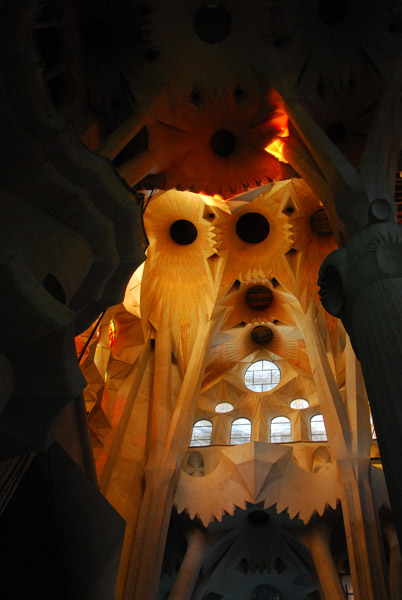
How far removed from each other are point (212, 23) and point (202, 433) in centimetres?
1175

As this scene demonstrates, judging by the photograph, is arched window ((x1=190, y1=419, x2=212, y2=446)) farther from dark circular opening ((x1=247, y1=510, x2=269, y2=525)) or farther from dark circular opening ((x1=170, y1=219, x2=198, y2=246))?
dark circular opening ((x1=170, y1=219, x2=198, y2=246))

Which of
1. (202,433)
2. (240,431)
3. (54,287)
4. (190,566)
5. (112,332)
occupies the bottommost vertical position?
(190,566)

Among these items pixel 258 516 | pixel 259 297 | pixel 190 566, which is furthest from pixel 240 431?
pixel 190 566

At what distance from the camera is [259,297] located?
17.0 meters

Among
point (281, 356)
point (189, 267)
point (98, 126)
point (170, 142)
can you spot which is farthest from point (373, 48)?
point (281, 356)

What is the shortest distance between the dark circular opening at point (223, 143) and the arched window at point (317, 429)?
883cm

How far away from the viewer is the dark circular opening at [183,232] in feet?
51.2

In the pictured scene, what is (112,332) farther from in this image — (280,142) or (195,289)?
(280,142)

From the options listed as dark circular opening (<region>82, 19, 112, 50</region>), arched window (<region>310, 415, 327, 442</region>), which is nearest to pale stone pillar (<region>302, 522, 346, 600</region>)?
arched window (<region>310, 415, 327, 442</region>)

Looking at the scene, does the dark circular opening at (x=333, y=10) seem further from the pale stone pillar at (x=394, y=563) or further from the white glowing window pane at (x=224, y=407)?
the white glowing window pane at (x=224, y=407)

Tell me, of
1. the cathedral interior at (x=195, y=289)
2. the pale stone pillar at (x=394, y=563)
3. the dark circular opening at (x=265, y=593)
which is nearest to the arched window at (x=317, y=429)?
the cathedral interior at (x=195, y=289)

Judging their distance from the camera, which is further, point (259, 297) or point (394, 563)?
point (259, 297)

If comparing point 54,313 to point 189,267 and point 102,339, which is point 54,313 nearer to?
point 102,339

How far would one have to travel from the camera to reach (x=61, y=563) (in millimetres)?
6977
